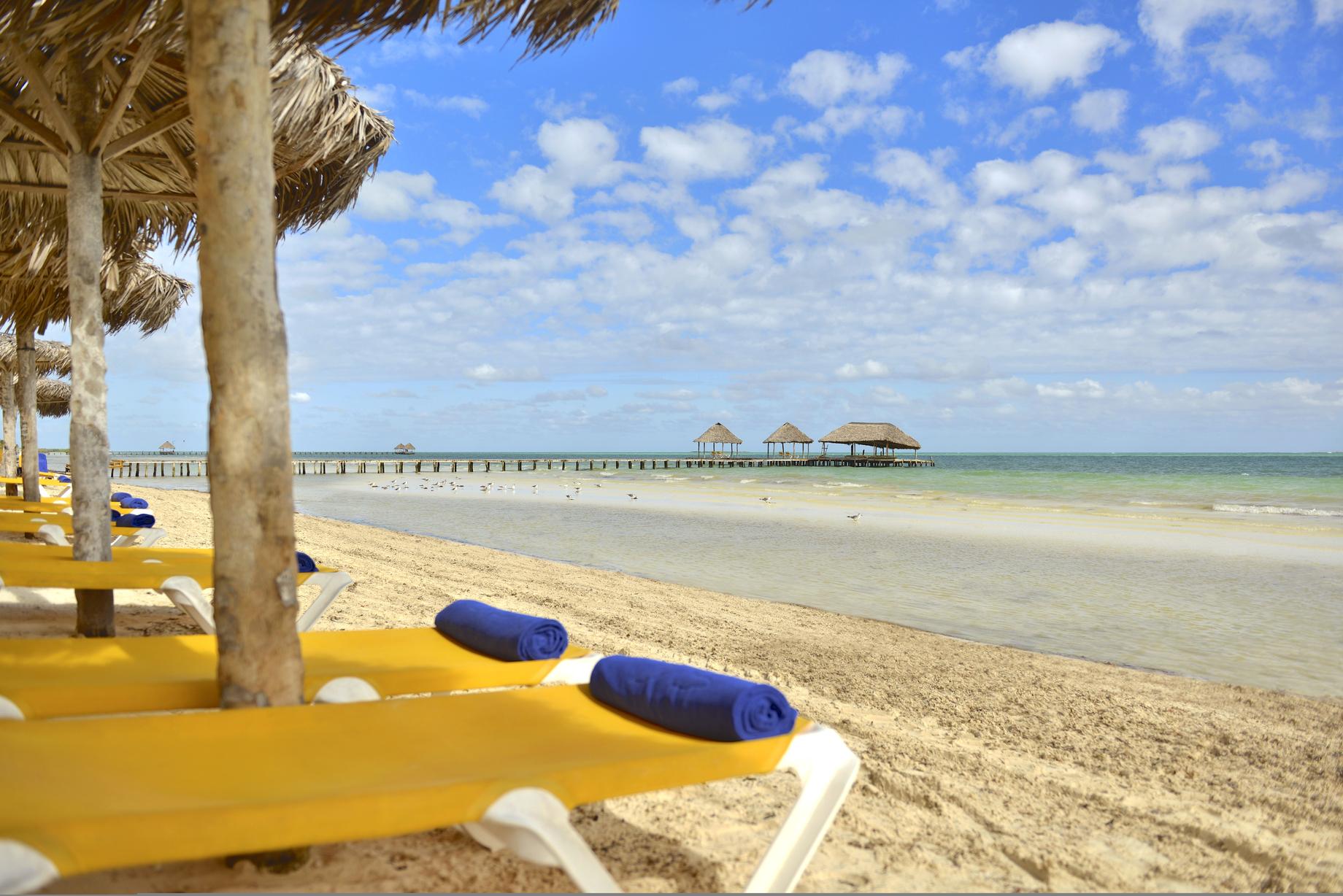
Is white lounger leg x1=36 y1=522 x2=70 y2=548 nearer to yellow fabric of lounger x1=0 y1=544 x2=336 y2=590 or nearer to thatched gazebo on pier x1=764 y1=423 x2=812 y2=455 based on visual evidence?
yellow fabric of lounger x1=0 y1=544 x2=336 y2=590

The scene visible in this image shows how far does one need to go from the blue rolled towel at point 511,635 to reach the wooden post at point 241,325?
0.85 metres

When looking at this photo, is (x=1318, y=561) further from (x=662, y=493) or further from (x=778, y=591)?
(x=662, y=493)

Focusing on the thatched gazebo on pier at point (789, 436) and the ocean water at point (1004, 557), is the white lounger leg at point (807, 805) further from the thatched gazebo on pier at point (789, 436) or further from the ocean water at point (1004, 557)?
the thatched gazebo on pier at point (789, 436)

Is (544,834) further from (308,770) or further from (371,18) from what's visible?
(371,18)

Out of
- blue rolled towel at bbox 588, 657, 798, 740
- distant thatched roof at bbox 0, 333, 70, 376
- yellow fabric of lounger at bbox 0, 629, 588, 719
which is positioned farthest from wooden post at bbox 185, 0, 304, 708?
distant thatched roof at bbox 0, 333, 70, 376

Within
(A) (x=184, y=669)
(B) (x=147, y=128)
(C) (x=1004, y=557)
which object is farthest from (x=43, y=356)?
(C) (x=1004, y=557)

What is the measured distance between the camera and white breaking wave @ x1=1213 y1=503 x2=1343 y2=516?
17.9 meters

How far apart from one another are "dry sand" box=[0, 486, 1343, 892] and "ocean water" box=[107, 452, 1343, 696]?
651 mm

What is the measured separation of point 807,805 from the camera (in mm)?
1839

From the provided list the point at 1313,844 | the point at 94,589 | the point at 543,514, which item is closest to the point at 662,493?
the point at 543,514

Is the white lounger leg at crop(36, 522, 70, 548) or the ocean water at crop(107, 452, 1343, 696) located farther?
the white lounger leg at crop(36, 522, 70, 548)

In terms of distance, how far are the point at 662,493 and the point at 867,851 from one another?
65.0ft

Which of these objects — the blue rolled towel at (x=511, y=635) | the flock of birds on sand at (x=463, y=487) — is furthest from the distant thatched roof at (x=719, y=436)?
the blue rolled towel at (x=511, y=635)

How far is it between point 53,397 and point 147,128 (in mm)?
21369
